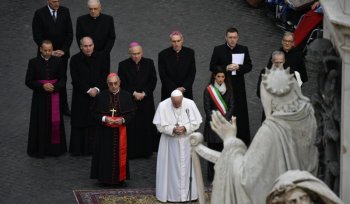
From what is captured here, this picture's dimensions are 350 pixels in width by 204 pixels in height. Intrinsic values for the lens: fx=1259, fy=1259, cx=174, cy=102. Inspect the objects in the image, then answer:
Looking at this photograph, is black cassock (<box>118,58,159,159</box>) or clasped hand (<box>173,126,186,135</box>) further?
black cassock (<box>118,58,159,159</box>)

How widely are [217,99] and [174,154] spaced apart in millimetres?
1141

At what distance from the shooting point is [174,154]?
1784 centimetres

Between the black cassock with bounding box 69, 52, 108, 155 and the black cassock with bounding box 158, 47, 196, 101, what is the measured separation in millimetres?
951

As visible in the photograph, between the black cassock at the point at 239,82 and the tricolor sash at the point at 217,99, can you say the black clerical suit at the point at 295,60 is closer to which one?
the black cassock at the point at 239,82

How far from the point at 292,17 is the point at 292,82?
1370cm

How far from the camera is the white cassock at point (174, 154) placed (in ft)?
58.3

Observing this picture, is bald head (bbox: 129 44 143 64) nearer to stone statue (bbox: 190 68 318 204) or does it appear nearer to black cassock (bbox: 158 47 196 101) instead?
black cassock (bbox: 158 47 196 101)

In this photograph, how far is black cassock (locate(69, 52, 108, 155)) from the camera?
64.0ft

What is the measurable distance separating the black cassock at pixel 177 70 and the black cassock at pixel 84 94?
0.95m

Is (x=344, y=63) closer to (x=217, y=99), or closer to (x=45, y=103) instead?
(x=217, y=99)

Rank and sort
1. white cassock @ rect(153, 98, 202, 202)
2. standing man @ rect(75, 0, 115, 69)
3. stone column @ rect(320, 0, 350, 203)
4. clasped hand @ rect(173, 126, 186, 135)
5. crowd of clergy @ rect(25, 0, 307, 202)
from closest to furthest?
stone column @ rect(320, 0, 350, 203) → clasped hand @ rect(173, 126, 186, 135) → white cassock @ rect(153, 98, 202, 202) → crowd of clergy @ rect(25, 0, 307, 202) → standing man @ rect(75, 0, 115, 69)

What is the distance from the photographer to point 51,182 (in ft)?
60.0

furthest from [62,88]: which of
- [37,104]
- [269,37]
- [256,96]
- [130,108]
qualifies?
[269,37]

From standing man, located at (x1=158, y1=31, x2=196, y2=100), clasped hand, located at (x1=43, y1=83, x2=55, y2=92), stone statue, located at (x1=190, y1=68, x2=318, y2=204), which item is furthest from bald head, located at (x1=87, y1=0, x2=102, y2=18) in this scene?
stone statue, located at (x1=190, y1=68, x2=318, y2=204)
